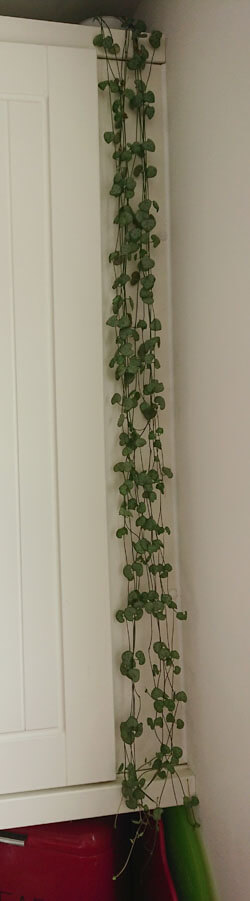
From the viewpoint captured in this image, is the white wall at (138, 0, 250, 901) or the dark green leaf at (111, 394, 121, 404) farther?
the dark green leaf at (111, 394, 121, 404)

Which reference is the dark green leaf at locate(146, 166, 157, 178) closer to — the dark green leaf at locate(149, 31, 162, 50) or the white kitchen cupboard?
the white kitchen cupboard

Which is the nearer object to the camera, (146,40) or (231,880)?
(231,880)

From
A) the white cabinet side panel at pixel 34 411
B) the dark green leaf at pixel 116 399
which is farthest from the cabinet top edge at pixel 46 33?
the dark green leaf at pixel 116 399

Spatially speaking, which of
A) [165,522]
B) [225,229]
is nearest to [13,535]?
[165,522]

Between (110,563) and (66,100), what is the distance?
913mm

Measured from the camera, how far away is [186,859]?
5.35ft

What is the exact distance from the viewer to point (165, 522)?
1731 millimetres

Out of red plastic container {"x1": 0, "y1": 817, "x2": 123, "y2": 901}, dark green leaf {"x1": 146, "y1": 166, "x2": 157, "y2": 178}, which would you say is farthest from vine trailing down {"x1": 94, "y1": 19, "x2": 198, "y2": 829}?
red plastic container {"x1": 0, "y1": 817, "x2": 123, "y2": 901}

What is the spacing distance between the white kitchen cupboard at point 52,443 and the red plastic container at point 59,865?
0.22 ft

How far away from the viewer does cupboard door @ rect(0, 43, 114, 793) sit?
1.59m

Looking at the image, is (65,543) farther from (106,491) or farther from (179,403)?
(179,403)

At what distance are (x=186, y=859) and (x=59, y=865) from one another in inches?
9.8

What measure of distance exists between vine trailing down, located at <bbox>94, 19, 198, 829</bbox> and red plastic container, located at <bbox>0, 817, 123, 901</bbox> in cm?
11

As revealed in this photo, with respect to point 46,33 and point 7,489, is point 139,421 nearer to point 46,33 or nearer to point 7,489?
point 7,489
